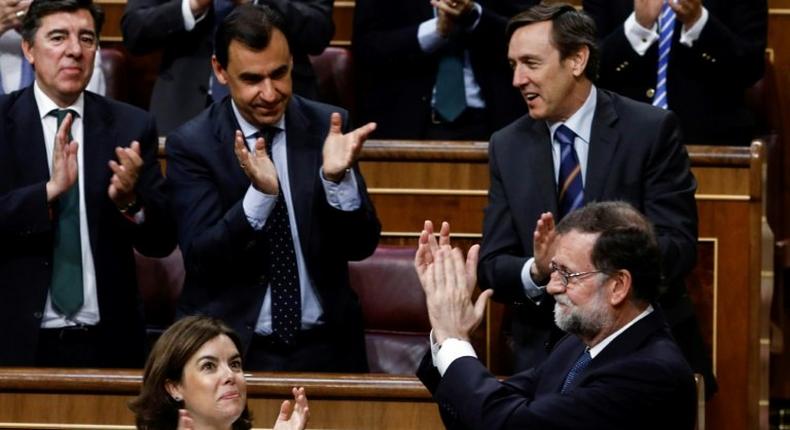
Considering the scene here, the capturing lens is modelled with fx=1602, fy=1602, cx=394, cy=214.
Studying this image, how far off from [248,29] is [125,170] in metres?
0.34

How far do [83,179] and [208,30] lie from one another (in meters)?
0.74

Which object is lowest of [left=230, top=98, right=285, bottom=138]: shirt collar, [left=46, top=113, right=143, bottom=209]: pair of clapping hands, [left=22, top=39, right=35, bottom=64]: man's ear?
[left=46, top=113, right=143, bottom=209]: pair of clapping hands

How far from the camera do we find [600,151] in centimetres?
281

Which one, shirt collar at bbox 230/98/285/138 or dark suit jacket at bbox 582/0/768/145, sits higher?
dark suit jacket at bbox 582/0/768/145

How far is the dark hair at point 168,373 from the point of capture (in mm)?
2473

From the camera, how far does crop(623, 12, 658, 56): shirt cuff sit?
3354 millimetres

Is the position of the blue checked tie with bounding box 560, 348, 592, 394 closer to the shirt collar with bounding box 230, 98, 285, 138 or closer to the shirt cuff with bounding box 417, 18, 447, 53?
the shirt collar with bounding box 230, 98, 285, 138

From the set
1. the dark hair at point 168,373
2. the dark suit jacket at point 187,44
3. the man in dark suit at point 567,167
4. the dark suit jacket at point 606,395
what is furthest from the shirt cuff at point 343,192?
the dark suit jacket at point 187,44

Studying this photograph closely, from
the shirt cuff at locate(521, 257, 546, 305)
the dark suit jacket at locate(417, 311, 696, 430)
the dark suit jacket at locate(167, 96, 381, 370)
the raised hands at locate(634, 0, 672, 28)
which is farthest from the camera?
the raised hands at locate(634, 0, 672, 28)

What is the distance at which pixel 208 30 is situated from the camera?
3576 mm

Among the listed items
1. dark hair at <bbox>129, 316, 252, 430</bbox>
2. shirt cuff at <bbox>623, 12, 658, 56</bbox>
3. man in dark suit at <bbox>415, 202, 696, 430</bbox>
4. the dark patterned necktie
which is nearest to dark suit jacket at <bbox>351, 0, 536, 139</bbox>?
shirt cuff at <bbox>623, 12, 658, 56</bbox>

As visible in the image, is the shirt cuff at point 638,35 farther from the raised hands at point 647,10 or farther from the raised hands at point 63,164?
the raised hands at point 63,164

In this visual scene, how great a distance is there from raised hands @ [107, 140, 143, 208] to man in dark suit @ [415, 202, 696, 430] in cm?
72

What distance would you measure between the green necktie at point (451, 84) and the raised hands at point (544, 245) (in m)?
1.04
